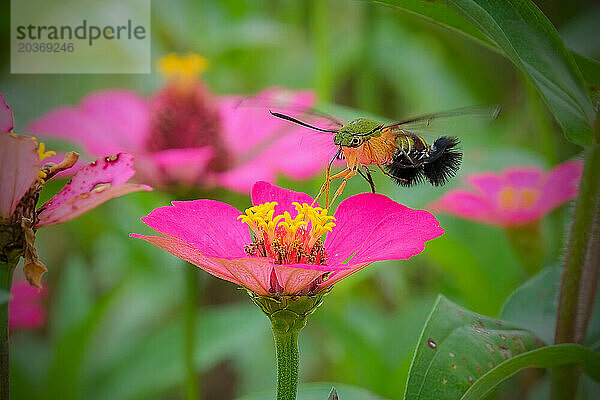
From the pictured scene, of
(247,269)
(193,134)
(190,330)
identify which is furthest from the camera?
(193,134)

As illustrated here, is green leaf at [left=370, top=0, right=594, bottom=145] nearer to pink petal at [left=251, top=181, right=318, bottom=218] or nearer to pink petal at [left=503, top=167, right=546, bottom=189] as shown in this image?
pink petal at [left=251, top=181, right=318, bottom=218]

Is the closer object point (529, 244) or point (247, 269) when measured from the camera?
point (247, 269)

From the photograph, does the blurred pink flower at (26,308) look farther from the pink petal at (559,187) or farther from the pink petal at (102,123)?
the pink petal at (559,187)

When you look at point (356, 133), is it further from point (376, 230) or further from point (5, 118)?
point (5, 118)

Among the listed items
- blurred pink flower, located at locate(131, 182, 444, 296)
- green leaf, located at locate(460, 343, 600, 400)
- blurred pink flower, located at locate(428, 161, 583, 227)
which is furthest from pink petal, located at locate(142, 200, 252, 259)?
blurred pink flower, located at locate(428, 161, 583, 227)

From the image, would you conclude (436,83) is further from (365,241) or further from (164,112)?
(365,241)

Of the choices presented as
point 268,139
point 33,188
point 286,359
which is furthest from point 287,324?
point 268,139

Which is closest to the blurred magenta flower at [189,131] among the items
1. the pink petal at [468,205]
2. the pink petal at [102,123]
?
the pink petal at [102,123]

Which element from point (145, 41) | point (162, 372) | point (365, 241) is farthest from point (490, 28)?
point (162, 372)
